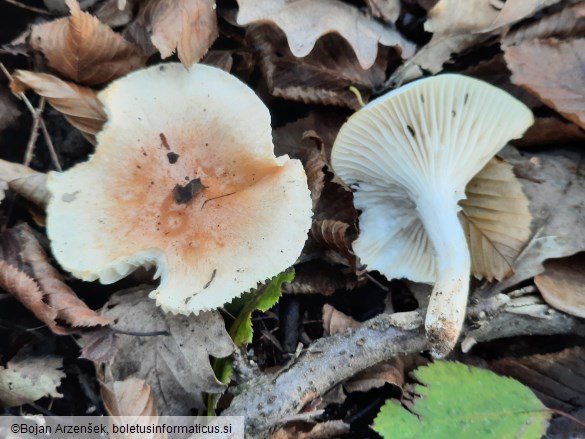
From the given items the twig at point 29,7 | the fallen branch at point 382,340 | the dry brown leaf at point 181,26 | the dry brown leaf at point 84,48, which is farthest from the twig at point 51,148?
the fallen branch at point 382,340

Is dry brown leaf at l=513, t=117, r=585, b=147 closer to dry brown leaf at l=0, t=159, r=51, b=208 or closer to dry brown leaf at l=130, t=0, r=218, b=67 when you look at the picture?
dry brown leaf at l=130, t=0, r=218, b=67

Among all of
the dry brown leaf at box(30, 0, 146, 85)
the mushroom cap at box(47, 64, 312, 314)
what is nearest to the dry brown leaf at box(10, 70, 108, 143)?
the dry brown leaf at box(30, 0, 146, 85)

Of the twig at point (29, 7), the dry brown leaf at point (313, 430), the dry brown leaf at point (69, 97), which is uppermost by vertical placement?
the twig at point (29, 7)

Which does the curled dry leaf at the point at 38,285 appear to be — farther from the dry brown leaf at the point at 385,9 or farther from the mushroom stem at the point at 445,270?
the dry brown leaf at the point at 385,9

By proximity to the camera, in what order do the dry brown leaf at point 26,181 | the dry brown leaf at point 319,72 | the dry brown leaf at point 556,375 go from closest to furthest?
the dry brown leaf at point 556,375
the dry brown leaf at point 26,181
the dry brown leaf at point 319,72

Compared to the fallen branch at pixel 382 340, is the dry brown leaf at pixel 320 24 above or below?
above

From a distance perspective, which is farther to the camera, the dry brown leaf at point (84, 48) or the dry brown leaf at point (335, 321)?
the dry brown leaf at point (335, 321)

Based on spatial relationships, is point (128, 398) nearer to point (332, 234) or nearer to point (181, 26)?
point (332, 234)
